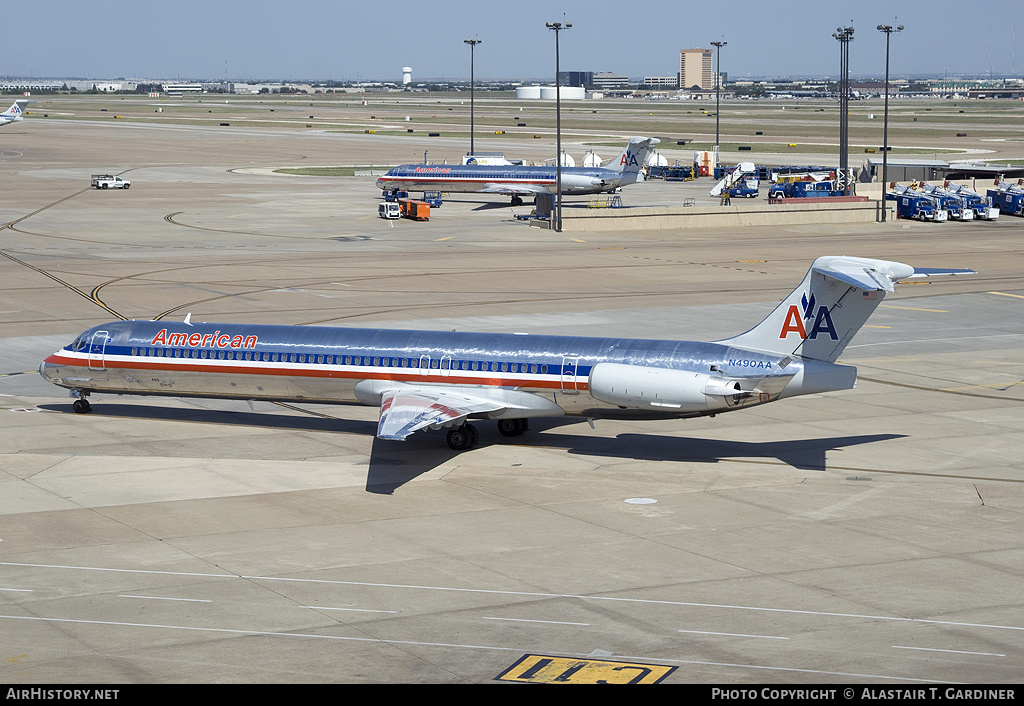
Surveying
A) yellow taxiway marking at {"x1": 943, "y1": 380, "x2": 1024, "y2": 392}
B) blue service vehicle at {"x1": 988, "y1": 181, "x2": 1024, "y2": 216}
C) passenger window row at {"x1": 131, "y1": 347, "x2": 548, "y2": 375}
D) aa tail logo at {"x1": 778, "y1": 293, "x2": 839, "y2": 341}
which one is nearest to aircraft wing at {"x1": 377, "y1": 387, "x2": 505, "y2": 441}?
passenger window row at {"x1": 131, "y1": 347, "x2": 548, "y2": 375}

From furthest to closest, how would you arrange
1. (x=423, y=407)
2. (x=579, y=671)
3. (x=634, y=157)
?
(x=634, y=157) < (x=423, y=407) < (x=579, y=671)

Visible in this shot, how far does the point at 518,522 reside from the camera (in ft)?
91.6

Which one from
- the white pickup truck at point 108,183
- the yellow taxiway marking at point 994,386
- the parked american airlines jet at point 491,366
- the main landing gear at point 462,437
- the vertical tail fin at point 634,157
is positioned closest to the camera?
the parked american airlines jet at point 491,366

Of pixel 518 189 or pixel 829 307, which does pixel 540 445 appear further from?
pixel 518 189

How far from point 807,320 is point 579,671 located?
15336 millimetres

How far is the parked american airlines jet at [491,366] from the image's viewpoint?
31.4m

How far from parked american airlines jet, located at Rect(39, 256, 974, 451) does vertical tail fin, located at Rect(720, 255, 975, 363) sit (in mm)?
27

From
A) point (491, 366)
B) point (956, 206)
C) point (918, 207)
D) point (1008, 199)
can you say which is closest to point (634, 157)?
point (918, 207)

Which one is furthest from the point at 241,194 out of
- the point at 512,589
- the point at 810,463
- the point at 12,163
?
the point at 512,589

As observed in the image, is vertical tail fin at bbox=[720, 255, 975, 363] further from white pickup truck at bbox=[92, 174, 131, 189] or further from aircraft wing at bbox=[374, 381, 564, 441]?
white pickup truck at bbox=[92, 174, 131, 189]

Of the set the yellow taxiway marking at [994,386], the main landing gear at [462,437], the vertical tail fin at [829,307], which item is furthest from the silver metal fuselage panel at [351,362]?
the yellow taxiway marking at [994,386]

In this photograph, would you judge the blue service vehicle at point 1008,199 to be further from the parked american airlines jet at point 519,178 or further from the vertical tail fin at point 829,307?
the vertical tail fin at point 829,307

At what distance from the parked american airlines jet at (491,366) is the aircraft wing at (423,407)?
0.05m
